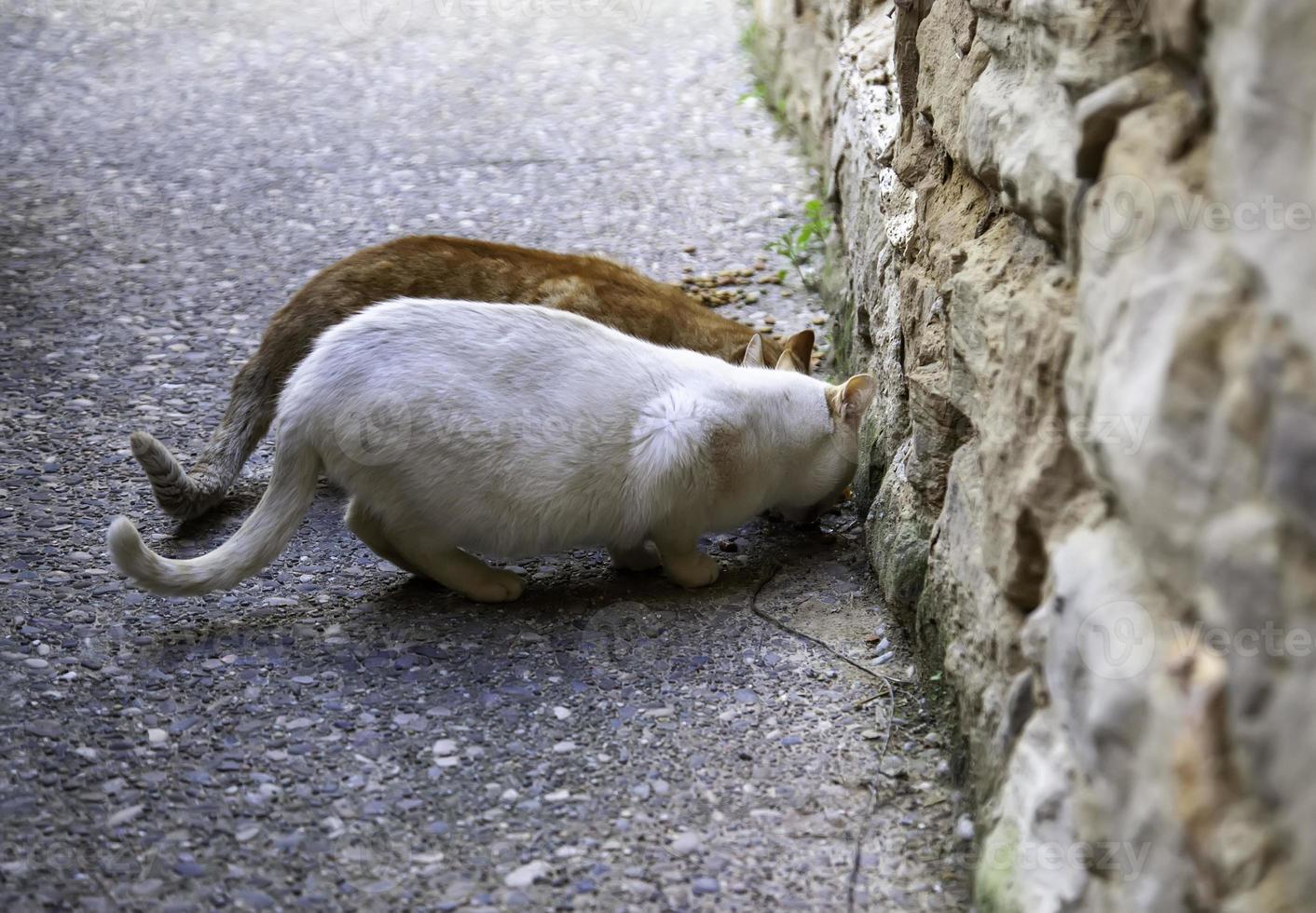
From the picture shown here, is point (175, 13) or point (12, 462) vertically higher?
point (175, 13)

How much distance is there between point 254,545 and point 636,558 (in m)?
1.02

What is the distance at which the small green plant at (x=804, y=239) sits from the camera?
212 inches

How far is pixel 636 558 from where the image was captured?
349 centimetres

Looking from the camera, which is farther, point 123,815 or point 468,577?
point 468,577

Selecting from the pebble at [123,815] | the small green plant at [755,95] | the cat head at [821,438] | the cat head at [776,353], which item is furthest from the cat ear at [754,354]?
the small green plant at [755,95]

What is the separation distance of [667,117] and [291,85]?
238cm

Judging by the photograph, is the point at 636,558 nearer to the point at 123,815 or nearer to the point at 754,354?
the point at 754,354

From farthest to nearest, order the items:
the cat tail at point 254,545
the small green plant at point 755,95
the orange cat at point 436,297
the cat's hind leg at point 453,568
Result: the small green plant at point 755,95, the orange cat at point 436,297, the cat's hind leg at point 453,568, the cat tail at point 254,545

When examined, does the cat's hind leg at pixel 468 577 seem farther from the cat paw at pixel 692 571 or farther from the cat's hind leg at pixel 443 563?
the cat paw at pixel 692 571

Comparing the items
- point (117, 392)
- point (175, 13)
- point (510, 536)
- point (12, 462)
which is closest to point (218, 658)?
point (510, 536)

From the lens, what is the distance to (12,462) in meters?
3.97

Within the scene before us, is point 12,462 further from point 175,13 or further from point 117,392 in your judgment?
point 175,13

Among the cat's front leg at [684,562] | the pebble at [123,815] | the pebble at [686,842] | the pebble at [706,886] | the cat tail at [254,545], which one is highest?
the cat tail at [254,545]

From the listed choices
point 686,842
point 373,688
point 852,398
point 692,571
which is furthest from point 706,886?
point 852,398
